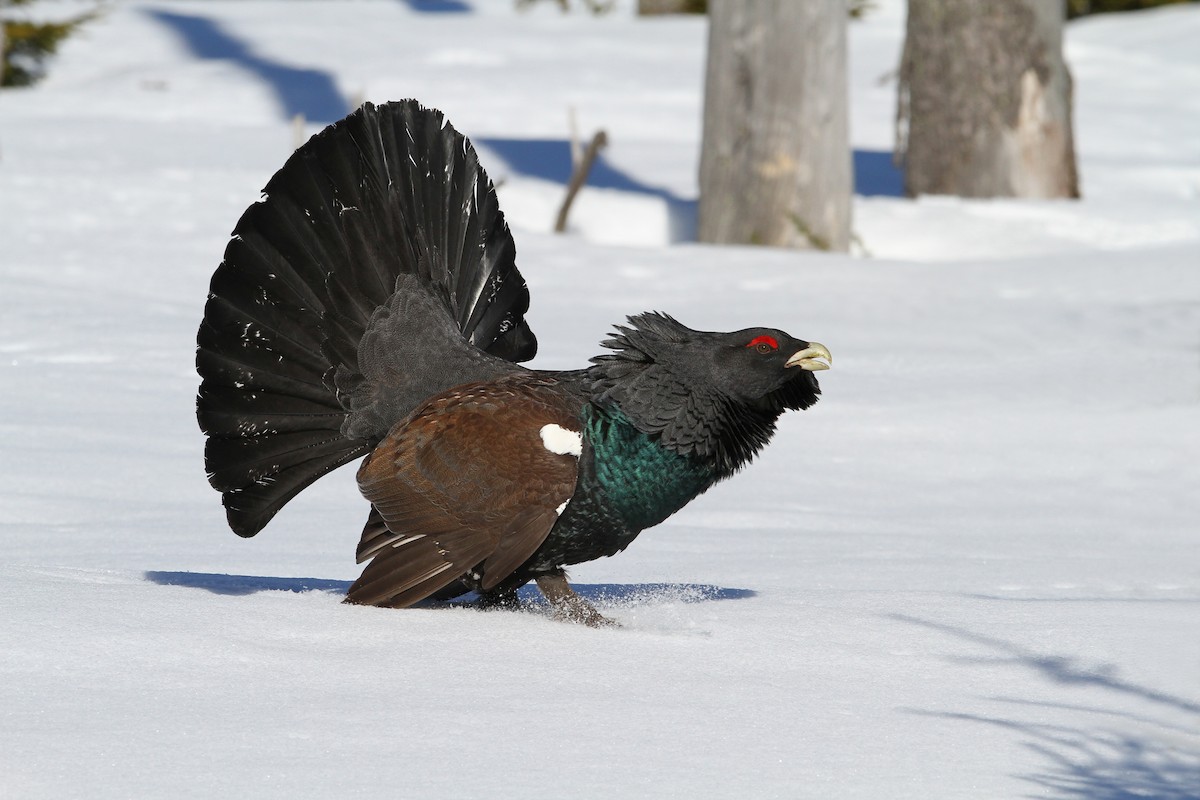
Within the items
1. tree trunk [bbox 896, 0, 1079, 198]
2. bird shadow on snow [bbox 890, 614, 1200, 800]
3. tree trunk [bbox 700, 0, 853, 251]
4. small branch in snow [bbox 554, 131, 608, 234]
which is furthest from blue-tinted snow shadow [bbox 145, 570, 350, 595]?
tree trunk [bbox 896, 0, 1079, 198]

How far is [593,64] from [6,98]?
268 inches

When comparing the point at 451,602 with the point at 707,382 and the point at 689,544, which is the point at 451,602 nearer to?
the point at 707,382

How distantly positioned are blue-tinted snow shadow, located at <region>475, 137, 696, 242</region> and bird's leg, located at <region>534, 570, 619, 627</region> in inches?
328

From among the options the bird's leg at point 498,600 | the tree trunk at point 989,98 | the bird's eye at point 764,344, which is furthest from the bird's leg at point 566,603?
the tree trunk at point 989,98

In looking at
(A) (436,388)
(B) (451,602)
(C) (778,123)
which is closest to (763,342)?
(A) (436,388)

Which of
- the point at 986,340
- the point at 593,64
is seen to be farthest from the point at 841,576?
the point at 593,64

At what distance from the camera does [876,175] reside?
14.9 metres

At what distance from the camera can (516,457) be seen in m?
3.77

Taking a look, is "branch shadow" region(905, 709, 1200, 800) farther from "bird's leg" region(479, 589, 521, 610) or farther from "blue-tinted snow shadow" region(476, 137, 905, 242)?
"blue-tinted snow shadow" region(476, 137, 905, 242)

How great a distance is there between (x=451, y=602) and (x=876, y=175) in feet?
36.9

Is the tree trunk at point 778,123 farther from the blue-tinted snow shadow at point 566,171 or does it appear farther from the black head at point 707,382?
the black head at point 707,382

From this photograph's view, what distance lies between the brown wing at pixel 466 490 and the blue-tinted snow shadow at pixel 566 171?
8.43m

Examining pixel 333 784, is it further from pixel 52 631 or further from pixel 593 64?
pixel 593 64

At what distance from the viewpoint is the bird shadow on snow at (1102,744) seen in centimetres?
284
